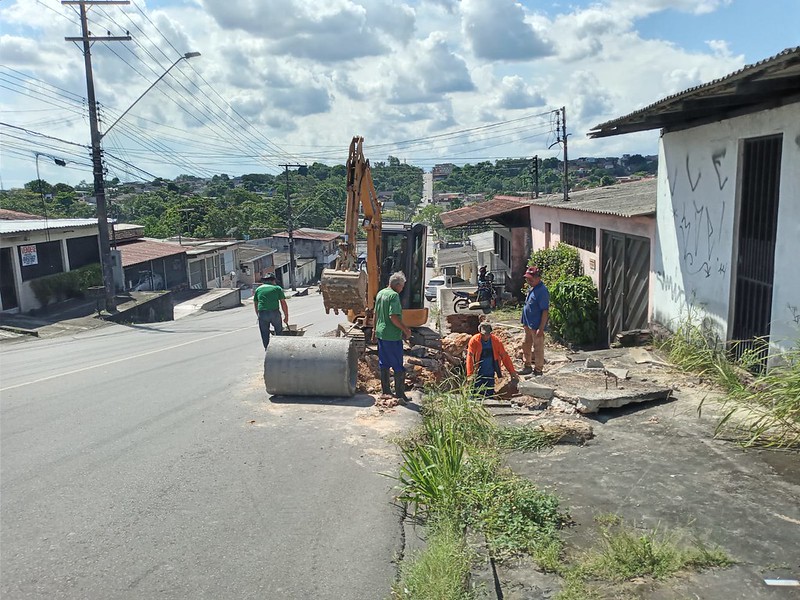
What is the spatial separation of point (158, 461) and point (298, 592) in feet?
9.37

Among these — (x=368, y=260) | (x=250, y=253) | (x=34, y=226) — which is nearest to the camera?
(x=368, y=260)

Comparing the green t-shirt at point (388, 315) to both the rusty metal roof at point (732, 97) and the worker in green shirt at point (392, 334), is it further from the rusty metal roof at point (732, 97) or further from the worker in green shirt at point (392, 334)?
the rusty metal roof at point (732, 97)

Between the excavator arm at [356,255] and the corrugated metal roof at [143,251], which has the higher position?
the excavator arm at [356,255]

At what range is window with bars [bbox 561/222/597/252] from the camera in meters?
15.3

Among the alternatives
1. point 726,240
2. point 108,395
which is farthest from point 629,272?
point 108,395

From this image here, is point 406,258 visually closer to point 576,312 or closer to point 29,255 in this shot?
point 576,312

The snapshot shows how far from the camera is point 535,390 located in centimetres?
853

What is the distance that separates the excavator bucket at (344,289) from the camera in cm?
1078

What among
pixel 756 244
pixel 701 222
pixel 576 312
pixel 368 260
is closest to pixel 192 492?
pixel 368 260

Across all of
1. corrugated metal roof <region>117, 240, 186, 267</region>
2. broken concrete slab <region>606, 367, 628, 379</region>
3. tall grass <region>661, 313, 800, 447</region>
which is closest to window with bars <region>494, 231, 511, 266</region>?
tall grass <region>661, 313, 800, 447</region>

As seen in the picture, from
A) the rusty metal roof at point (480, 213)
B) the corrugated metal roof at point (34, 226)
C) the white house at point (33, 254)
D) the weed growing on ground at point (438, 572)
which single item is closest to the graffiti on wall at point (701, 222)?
the weed growing on ground at point (438, 572)

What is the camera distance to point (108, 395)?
31.4 feet

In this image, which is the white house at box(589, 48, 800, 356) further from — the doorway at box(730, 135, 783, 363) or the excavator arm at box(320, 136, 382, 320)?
the excavator arm at box(320, 136, 382, 320)

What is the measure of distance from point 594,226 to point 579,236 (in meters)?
1.69
